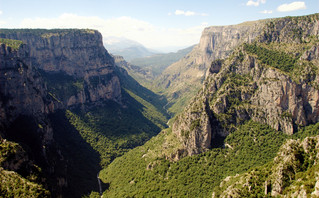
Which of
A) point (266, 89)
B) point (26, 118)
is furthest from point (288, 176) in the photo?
point (26, 118)

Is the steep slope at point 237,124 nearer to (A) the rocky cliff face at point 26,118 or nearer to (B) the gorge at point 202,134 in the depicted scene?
(B) the gorge at point 202,134

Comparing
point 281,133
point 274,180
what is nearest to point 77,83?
point 281,133

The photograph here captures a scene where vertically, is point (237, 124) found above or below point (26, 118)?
below

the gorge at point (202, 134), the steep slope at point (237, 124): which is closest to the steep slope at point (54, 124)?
the gorge at point (202, 134)

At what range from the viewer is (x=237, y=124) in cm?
12119

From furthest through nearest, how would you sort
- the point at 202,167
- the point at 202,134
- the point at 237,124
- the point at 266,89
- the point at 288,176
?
the point at 237,124 → the point at 266,89 → the point at 202,134 → the point at 202,167 → the point at 288,176

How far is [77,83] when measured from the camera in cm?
19862

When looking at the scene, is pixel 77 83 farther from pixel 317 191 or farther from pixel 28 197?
pixel 317 191

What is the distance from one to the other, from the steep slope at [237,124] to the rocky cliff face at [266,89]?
Answer: 399 millimetres

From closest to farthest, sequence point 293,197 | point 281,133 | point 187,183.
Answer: point 293,197 → point 187,183 → point 281,133

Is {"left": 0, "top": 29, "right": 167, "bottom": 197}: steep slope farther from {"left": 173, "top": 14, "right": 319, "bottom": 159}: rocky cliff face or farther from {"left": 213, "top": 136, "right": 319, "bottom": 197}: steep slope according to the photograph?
{"left": 213, "top": 136, "right": 319, "bottom": 197}: steep slope

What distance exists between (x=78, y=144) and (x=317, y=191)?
453 ft

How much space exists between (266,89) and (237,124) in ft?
76.0

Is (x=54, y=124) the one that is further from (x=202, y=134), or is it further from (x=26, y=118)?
(x=202, y=134)
